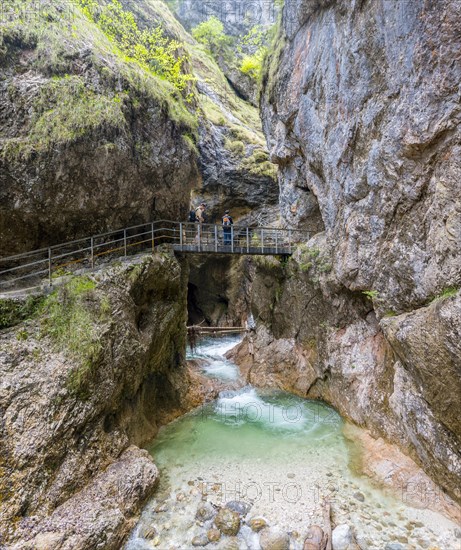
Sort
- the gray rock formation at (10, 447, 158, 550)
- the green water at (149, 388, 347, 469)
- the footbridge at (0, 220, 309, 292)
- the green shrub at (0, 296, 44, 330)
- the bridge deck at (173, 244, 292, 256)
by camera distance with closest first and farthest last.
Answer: the gray rock formation at (10, 447, 158, 550), the green shrub at (0, 296, 44, 330), the green water at (149, 388, 347, 469), the footbridge at (0, 220, 309, 292), the bridge deck at (173, 244, 292, 256)

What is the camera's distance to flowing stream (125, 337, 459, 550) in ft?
16.8

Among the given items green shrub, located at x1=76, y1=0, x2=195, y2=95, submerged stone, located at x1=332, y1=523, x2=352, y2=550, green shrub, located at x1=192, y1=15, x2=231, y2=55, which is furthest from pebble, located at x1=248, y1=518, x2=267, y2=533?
green shrub, located at x1=192, y1=15, x2=231, y2=55

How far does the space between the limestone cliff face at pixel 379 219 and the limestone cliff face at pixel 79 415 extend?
5.51 meters

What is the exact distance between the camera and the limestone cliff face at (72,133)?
7.46 metres

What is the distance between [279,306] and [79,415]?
8.94 metres

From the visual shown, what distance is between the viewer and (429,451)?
5.91 m

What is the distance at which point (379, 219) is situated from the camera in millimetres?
7281

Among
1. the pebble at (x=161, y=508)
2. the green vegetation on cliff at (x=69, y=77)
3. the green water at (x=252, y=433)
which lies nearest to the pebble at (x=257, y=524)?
the pebble at (x=161, y=508)

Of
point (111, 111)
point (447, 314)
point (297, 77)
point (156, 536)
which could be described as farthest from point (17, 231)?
point (297, 77)

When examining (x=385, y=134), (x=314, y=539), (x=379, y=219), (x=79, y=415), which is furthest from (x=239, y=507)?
(x=385, y=134)

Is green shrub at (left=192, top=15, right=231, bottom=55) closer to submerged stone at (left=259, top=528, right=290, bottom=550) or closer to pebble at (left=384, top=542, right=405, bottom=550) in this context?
submerged stone at (left=259, top=528, right=290, bottom=550)

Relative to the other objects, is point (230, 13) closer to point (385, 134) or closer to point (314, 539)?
point (385, 134)

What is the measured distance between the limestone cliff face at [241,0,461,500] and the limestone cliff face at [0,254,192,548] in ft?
18.1

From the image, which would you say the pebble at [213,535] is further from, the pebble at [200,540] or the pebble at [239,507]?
the pebble at [239,507]
